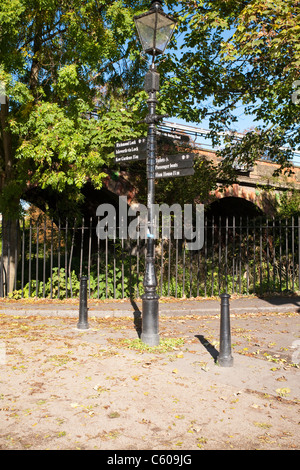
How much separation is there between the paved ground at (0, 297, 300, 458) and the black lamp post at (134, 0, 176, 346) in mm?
361

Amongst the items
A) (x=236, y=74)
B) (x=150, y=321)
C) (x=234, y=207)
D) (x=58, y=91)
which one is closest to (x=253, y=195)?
(x=234, y=207)

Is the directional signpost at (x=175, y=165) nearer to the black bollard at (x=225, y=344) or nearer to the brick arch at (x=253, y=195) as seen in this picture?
the black bollard at (x=225, y=344)

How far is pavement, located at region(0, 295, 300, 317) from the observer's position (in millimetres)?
8547

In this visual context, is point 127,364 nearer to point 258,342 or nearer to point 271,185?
point 258,342

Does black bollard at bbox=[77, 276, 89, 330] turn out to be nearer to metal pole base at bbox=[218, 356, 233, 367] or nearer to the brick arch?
metal pole base at bbox=[218, 356, 233, 367]

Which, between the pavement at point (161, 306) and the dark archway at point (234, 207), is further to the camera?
the dark archway at point (234, 207)

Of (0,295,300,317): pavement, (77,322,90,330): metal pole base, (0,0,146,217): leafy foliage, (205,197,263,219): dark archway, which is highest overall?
(0,0,146,217): leafy foliage

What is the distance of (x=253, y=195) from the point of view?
16.0 metres

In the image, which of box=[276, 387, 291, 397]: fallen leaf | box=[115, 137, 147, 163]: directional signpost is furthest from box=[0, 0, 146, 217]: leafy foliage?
box=[276, 387, 291, 397]: fallen leaf

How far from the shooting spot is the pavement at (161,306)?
855 centimetres

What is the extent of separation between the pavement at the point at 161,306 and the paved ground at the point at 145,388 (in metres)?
0.72

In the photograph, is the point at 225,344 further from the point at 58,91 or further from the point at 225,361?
the point at 58,91

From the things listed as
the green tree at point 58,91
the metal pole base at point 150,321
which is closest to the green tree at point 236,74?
the green tree at point 58,91

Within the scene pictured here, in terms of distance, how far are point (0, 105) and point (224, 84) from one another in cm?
571
